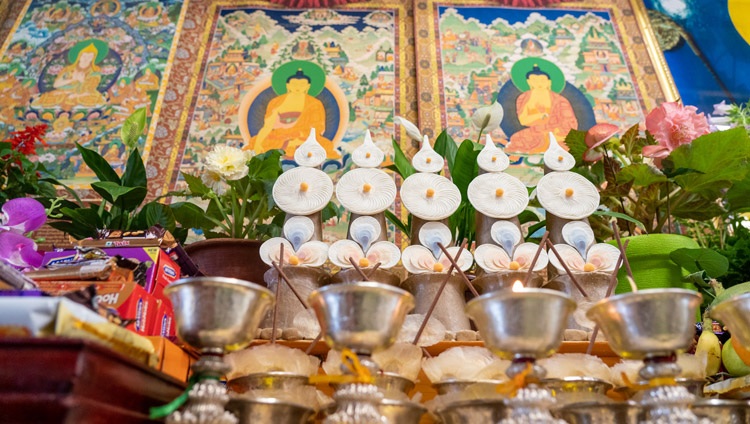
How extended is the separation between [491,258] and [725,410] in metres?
0.56

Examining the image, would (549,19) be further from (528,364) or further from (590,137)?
(528,364)

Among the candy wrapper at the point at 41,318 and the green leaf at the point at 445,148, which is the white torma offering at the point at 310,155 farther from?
the candy wrapper at the point at 41,318

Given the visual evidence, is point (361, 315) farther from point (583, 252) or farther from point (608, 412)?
point (583, 252)

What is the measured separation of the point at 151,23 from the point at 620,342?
3.67 m

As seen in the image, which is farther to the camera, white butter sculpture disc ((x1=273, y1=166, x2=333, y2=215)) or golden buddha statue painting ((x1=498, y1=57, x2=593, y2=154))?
golden buddha statue painting ((x1=498, y1=57, x2=593, y2=154))

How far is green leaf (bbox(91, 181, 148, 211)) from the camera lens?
1713mm

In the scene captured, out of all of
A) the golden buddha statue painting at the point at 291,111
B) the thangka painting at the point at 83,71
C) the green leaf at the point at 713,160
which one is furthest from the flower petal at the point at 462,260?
the thangka painting at the point at 83,71

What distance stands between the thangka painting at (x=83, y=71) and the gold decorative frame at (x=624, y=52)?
4.70 feet

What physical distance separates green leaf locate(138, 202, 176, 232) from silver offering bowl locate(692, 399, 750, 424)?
54.0 inches

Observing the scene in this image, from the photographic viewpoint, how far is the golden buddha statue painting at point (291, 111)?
3.46 meters

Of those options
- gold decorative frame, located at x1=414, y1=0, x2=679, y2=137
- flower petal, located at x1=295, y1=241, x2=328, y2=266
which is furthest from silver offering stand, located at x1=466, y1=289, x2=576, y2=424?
gold decorative frame, located at x1=414, y1=0, x2=679, y2=137

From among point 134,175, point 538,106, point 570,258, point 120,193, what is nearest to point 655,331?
point 570,258

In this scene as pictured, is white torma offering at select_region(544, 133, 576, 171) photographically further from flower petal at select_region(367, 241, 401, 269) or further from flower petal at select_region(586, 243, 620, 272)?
flower petal at select_region(367, 241, 401, 269)

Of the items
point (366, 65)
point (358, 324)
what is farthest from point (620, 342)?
point (366, 65)
